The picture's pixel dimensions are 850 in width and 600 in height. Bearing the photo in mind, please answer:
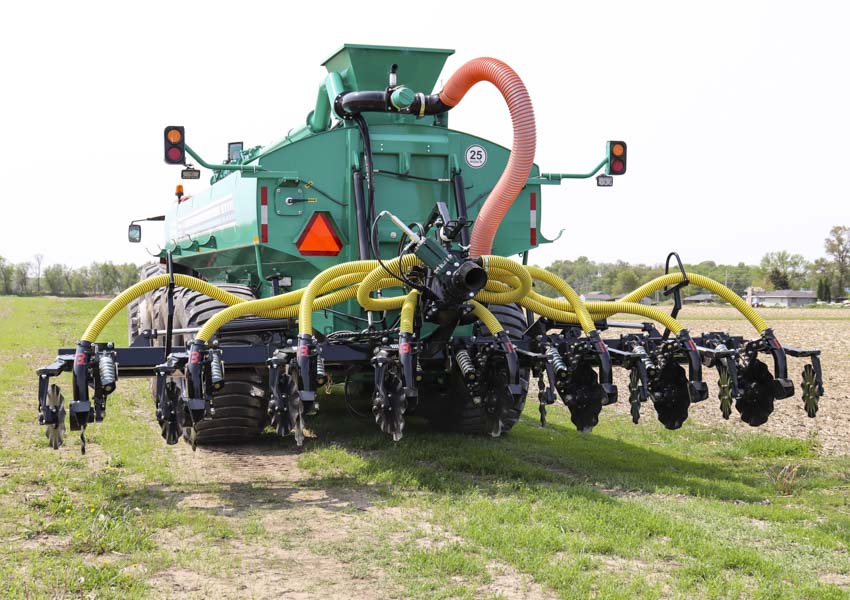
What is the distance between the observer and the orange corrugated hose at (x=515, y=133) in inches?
261

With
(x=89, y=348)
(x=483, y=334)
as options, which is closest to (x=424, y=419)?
(x=483, y=334)

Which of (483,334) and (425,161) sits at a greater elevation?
(425,161)

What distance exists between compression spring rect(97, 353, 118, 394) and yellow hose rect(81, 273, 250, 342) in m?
0.17

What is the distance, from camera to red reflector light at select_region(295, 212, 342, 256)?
24.0 feet

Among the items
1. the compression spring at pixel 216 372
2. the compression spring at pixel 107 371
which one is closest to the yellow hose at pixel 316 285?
the compression spring at pixel 216 372

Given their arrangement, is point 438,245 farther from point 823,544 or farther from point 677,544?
point 823,544

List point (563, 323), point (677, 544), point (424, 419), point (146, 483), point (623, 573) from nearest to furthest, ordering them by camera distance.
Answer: point (623, 573)
point (677, 544)
point (146, 483)
point (563, 323)
point (424, 419)

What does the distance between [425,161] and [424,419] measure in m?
3.00

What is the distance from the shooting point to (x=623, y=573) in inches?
181

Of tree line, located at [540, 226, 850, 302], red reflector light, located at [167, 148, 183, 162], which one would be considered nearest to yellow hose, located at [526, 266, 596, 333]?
red reflector light, located at [167, 148, 183, 162]

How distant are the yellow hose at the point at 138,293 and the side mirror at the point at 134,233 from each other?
792 centimetres

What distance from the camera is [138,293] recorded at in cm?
644

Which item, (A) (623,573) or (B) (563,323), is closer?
(A) (623,573)

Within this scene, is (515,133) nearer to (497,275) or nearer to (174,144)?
(497,275)
